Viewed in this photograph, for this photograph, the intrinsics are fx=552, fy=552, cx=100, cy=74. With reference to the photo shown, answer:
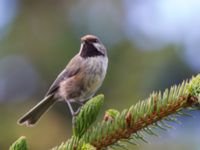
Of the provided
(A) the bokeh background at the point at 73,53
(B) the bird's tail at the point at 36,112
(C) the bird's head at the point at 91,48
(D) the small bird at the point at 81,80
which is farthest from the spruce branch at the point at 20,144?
(A) the bokeh background at the point at 73,53

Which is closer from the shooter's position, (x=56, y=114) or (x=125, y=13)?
(x=56, y=114)

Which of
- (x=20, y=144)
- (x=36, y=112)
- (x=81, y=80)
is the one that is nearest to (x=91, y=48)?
(x=81, y=80)

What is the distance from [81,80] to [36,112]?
42 centimetres

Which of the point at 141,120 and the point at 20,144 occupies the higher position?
the point at 20,144

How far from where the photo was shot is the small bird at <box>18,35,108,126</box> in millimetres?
4156

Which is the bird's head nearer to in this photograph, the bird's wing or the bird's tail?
the bird's wing

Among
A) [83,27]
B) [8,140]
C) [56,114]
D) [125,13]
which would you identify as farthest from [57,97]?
[125,13]

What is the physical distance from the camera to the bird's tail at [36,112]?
3936 mm

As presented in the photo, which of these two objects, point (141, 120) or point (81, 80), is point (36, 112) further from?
point (141, 120)

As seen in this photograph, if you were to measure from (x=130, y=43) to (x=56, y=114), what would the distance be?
8.94 feet

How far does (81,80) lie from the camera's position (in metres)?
4.23

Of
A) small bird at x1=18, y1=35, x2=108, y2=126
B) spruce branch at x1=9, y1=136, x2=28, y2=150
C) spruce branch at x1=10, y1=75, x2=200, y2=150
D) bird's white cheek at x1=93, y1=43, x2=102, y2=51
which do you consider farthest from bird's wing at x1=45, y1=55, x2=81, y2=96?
spruce branch at x1=9, y1=136, x2=28, y2=150

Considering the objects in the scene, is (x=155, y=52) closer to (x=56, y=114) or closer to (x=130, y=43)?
(x=130, y=43)

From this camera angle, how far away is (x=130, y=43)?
13227 mm
